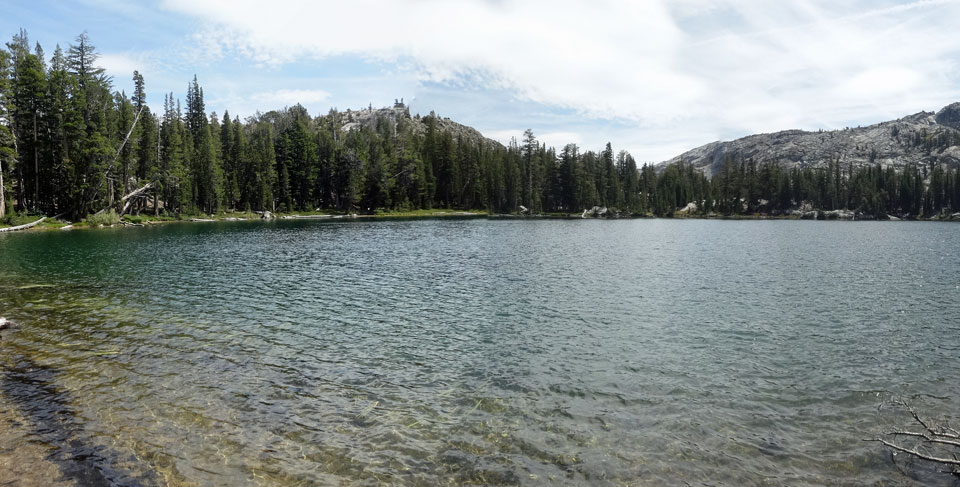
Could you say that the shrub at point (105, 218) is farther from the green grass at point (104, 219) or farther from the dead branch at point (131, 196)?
the dead branch at point (131, 196)

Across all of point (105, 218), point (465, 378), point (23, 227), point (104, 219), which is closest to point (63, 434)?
point (465, 378)

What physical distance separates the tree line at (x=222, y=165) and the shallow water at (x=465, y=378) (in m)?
64.4

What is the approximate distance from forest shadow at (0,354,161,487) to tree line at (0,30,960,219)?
74.7 meters

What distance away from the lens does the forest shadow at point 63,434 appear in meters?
9.59

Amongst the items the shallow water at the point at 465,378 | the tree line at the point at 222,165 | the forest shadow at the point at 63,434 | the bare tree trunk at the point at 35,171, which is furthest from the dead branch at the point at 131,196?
the forest shadow at the point at 63,434

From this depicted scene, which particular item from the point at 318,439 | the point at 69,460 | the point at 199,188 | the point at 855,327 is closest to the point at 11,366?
the point at 69,460

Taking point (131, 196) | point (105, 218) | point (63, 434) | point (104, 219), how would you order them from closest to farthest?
point (63, 434) < point (104, 219) < point (105, 218) < point (131, 196)

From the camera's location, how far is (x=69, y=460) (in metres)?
10.1

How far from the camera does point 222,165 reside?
13588 cm

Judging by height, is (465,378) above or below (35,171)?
below

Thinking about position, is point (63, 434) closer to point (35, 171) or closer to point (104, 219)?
point (104, 219)

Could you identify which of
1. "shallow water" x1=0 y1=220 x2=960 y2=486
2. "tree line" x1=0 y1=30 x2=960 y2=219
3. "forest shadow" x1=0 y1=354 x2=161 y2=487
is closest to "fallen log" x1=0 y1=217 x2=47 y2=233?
"tree line" x1=0 y1=30 x2=960 y2=219

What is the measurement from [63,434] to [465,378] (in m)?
10.3

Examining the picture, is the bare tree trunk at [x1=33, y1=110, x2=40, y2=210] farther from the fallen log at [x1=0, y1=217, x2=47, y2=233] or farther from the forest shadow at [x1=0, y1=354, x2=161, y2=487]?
the forest shadow at [x1=0, y1=354, x2=161, y2=487]
